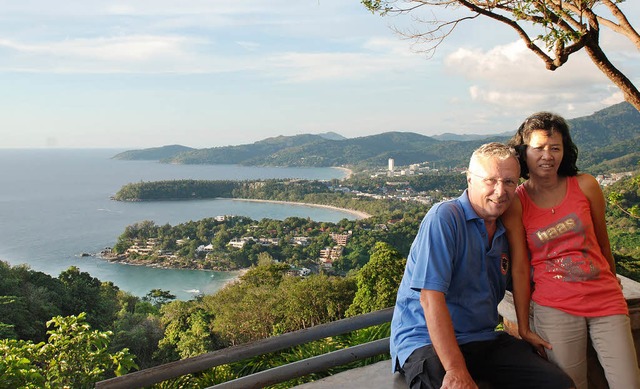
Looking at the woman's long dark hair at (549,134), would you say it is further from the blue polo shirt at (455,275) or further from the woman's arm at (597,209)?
the blue polo shirt at (455,275)

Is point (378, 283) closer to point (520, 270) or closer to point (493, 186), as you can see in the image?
point (520, 270)

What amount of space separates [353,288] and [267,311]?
2605 millimetres

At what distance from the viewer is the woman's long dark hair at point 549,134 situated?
167cm

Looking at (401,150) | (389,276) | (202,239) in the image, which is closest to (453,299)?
(389,276)

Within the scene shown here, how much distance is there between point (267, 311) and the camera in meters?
13.2

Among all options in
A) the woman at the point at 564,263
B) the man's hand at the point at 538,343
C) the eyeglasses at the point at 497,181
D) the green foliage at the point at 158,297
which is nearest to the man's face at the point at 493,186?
the eyeglasses at the point at 497,181

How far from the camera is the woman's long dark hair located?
1.67 meters

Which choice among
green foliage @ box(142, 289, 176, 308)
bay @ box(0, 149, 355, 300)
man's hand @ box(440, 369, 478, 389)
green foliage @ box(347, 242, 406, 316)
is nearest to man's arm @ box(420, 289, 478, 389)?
man's hand @ box(440, 369, 478, 389)

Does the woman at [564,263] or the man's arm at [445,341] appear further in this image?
the woman at [564,263]

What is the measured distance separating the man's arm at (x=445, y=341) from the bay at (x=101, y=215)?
3139cm

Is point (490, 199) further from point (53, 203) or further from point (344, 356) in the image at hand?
point (53, 203)

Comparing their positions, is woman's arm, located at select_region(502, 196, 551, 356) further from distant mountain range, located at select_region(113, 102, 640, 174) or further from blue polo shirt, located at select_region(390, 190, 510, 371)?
distant mountain range, located at select_region(113, 102, 640, 174)

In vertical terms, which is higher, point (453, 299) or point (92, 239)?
point (453, 299)

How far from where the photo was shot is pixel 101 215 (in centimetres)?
6394
